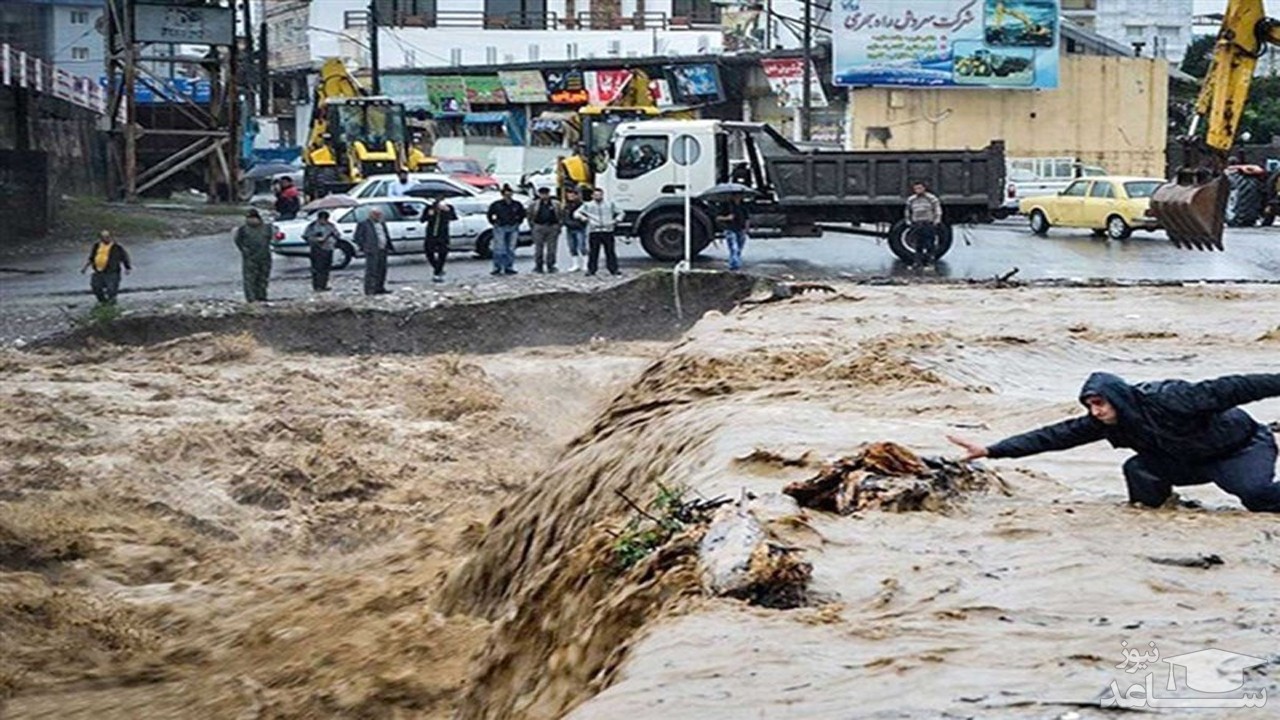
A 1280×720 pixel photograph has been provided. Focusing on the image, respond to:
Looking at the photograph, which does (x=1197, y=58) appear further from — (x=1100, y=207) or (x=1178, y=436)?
(x=1178, y=436)

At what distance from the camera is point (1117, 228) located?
37.9 metres

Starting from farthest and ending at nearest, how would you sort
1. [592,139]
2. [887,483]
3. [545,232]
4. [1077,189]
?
[1077,189] < [592,139] < [545,232] < [887,483]

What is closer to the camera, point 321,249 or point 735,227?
point 321,249

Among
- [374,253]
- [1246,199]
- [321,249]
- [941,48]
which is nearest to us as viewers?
[374,253]

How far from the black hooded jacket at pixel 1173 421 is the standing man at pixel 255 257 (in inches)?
804

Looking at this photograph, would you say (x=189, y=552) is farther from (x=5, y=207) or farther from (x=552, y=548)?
(x=5, y=207)

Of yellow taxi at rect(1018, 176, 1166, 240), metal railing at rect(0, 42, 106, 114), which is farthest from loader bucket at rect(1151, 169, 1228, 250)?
metal railing at rect(0, 42, 106, 114)

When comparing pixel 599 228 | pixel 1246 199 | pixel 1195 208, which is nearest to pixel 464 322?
pixel 599 228

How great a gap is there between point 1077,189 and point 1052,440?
3141 centimetres

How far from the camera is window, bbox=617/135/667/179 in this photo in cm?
3253

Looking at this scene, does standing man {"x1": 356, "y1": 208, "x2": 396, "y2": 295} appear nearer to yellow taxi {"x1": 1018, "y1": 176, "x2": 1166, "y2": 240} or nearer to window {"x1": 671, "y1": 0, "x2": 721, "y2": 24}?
yellow taxi {"x1": 1018, "y1": 176, "x2": 1166, "y2": 240}

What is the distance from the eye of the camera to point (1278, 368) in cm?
1600

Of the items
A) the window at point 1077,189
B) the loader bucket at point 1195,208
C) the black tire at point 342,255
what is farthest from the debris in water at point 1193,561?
the window at point 1077,189

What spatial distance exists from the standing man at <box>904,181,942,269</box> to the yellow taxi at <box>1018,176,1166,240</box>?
22.5ft
